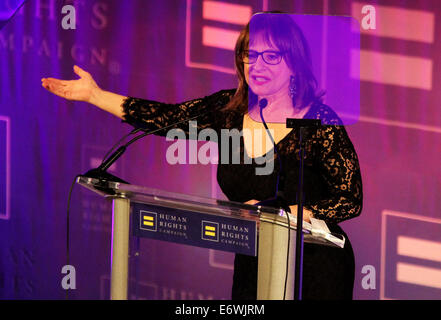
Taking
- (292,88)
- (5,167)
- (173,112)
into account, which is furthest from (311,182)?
(5,167)

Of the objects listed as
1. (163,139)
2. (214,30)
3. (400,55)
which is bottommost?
(163,139)

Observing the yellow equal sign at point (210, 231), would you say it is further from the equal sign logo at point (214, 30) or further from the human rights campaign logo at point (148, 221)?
the equal sign logo at point (214, 30)

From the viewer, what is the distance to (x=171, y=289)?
3441 millimetres

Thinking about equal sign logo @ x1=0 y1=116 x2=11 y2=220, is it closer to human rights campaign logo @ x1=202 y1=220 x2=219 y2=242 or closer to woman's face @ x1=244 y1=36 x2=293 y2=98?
woman's face @ x1=244 y1=36 x2=293 y2=98

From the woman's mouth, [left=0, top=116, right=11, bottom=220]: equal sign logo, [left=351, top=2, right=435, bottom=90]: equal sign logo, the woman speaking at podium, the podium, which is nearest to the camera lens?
the podium

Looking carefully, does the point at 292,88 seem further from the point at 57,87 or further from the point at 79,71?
the point at 57,87

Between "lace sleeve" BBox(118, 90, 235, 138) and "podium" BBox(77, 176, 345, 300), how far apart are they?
37.1 inches

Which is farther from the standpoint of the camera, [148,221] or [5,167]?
[5,167]

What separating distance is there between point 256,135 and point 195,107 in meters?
0.34

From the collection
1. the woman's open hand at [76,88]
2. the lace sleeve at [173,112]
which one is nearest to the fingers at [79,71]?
the woman's open hand at [76,88]

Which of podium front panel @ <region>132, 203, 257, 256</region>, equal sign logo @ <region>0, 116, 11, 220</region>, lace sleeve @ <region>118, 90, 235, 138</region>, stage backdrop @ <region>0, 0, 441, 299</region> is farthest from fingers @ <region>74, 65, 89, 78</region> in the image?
equal sign logo @ <region>0, 116, 11, 220</region>

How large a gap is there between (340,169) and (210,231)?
0.83m

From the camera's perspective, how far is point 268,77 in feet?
7.07

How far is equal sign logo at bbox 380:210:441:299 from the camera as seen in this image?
9.91ft
